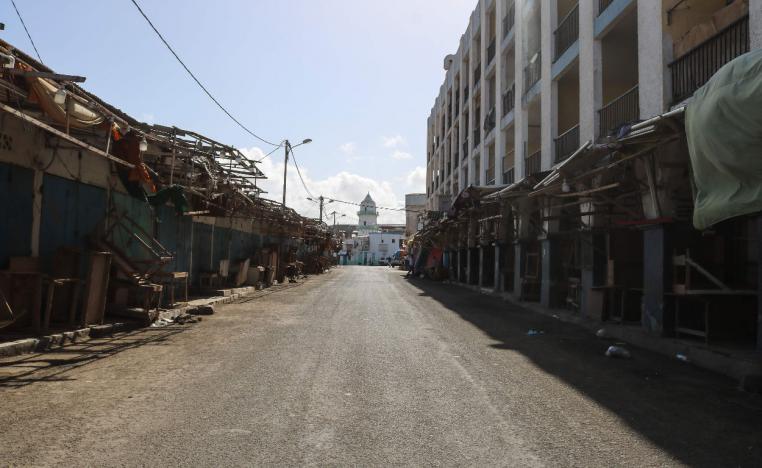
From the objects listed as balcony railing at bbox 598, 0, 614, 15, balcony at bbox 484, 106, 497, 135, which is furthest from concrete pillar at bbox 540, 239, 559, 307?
balcony at bbox 484, 106, 497, 135

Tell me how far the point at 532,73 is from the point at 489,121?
7023 mm

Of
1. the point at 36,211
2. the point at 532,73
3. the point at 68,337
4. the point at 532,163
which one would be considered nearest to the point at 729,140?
the point at 68,337

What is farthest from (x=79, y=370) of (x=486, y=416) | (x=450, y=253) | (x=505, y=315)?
(x=450, y=253)

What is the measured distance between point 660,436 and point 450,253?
1369 inches

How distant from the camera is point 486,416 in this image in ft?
16.7

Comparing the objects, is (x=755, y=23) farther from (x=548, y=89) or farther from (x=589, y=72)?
(x=548, y=89)

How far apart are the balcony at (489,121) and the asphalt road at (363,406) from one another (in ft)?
65.8

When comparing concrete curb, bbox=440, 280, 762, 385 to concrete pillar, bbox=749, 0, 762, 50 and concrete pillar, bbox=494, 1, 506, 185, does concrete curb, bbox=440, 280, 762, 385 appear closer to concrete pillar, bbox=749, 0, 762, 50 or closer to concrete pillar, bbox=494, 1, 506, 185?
concrete pillar, bbox=749, 0, 762, 50

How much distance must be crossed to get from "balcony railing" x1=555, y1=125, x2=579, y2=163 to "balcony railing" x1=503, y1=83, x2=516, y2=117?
21.3ft

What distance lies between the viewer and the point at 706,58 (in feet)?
34.1

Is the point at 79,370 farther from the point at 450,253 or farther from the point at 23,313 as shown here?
Answer: the point at 450,253

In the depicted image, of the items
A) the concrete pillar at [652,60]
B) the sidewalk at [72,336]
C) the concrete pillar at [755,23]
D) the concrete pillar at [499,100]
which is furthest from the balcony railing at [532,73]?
the sidewalk at [72,336]

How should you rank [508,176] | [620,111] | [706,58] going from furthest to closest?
[508,176] → [620,111] → [706,58]

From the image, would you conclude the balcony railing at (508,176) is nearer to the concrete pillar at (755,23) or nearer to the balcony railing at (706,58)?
the balcony railing at (706,58)
